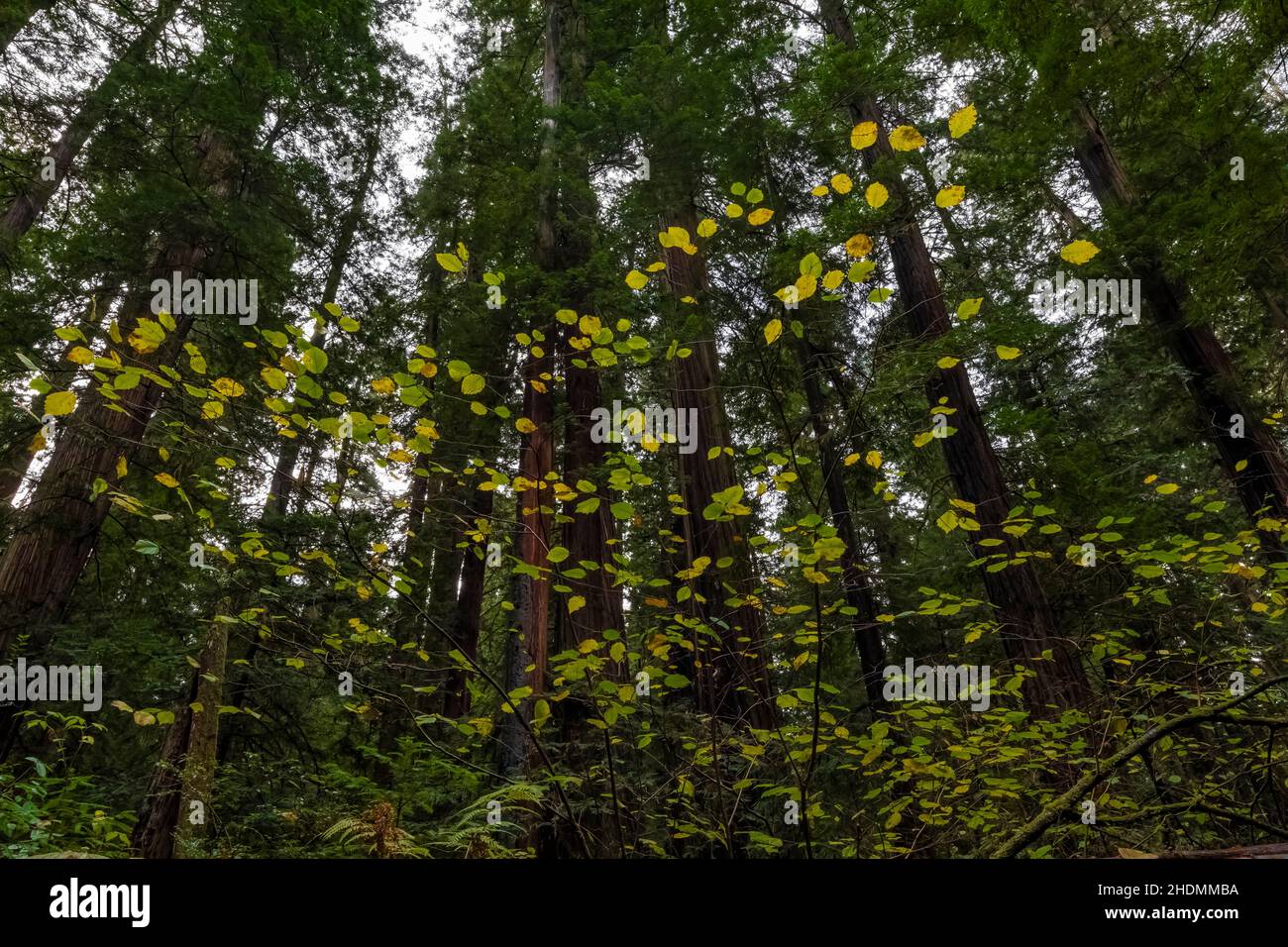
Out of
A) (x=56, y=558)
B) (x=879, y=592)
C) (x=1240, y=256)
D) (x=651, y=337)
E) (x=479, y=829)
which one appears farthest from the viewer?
(x=879, y=592)

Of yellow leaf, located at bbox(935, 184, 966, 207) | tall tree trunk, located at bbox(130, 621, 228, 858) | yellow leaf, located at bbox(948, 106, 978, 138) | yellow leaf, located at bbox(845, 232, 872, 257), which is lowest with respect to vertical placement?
tall tree trunk, located at bbox(130, 621, 228, 858)

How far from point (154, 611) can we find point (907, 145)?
9.47 metres

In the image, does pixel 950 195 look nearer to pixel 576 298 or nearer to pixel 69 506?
pixel 576 298

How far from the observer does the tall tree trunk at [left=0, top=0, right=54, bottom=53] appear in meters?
5.39

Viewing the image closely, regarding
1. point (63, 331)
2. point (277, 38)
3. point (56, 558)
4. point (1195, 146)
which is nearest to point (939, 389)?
point (1195, 146)

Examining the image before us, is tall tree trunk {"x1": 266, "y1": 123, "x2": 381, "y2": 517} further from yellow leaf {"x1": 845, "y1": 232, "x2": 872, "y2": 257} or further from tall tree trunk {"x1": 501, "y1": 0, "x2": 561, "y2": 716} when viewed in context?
yellow leaf {"x1": 845, "y1": 232, "x2": 872, "y2": 257}

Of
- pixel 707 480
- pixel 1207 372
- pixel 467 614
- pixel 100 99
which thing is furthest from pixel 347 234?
pixel 1207 372

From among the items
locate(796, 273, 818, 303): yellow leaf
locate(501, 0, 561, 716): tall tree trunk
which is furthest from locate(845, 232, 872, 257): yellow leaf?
locate(501, 0, 561, 716): tall tree trunk

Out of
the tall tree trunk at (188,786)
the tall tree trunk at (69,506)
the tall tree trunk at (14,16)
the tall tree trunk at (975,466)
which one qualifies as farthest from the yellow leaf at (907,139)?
the tall tree trunk at (14,16)

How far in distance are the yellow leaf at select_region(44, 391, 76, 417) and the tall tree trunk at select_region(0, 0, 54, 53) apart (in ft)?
20.7

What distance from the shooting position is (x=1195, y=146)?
23.6ft

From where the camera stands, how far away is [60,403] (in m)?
1.96

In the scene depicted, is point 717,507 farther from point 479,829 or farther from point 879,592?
point 879,592

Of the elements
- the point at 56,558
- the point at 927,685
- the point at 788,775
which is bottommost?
the point at 788,775
